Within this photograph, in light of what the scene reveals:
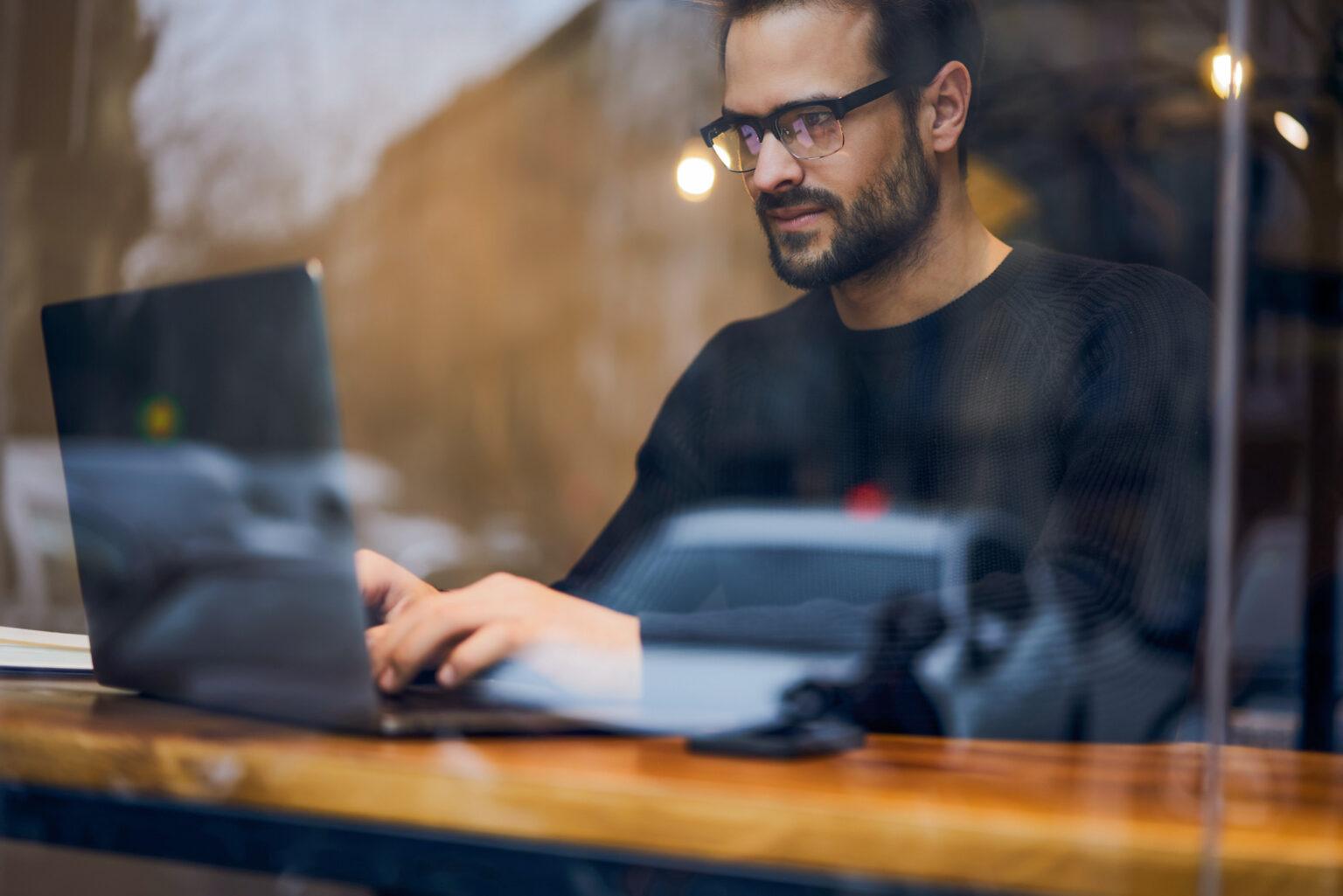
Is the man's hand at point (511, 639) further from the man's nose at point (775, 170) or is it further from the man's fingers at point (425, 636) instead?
the man's nose at point (775, 170)

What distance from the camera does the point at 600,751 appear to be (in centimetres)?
65

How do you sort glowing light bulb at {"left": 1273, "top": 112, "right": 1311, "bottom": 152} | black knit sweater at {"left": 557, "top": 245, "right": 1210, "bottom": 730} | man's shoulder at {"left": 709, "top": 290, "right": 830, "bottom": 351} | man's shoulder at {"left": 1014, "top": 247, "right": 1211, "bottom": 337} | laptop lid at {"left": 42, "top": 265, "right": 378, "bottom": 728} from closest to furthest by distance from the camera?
laptop lid at {"left": 42, "top": 265, "right": 378, "bottom": 728}
black knit sweater at {"left": 557, "top": 245, "right": 1210, "bottom": 730}
man's shoulder at {"left": 1014, "top": 247, "right": 1211, "bottom": 337}
man's shoulder at {"left": 709, "top": 290, "right": 830, "bottom": 351}
glowing light bulb at {"left": 1273, "top": 112, "right": 1311, "bottom": 152}

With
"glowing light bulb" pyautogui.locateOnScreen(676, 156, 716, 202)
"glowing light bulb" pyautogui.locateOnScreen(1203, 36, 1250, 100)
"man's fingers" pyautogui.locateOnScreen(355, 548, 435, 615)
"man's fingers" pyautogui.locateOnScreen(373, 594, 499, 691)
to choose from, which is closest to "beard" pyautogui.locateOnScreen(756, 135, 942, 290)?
"glowing light bulb" pyautogui.locateOnScreen(676, 156, 716, 202)

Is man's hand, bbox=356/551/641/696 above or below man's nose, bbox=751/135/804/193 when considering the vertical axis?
below

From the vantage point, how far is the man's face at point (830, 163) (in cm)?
123

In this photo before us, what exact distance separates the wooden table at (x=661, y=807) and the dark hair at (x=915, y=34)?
2.65ft

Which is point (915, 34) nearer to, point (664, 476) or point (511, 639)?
point (664, 476)

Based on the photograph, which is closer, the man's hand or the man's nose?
the man's hand

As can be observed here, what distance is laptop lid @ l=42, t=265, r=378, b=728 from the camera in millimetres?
665

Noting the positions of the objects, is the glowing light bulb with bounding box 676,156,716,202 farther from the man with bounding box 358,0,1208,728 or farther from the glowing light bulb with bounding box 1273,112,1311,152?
the glowing light bulb with bounding box 1273,112,1311,152

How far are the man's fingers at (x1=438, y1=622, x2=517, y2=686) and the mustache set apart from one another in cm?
69

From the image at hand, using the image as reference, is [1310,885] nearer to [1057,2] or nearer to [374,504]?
[374,504]

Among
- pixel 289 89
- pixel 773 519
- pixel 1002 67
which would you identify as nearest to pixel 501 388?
pixel 773 519

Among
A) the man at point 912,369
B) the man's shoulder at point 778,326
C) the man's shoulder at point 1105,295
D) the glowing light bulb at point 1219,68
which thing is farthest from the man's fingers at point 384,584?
the glowing light bulb at point 1219,68
